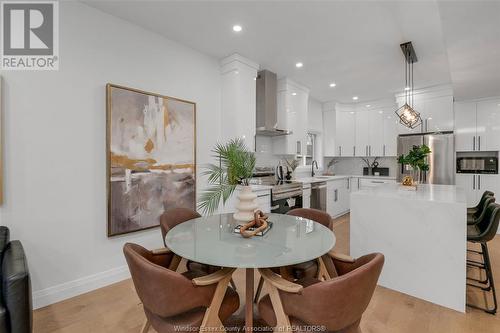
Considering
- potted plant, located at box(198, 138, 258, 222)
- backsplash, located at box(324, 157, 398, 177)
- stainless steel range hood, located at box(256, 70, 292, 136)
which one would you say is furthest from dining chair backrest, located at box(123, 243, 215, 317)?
backsplash, located at box(324, 157, 398, 177)

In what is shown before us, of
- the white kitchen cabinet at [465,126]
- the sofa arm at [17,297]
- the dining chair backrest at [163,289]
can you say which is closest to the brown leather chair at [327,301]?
the dining chair backrest at [163,289]

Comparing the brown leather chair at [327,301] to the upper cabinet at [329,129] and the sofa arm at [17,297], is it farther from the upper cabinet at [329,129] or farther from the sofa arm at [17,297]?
the upper cabinet at [329,129]

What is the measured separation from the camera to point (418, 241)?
238cm

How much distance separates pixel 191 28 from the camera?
2.79 metres

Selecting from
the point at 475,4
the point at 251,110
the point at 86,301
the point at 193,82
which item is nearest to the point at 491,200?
the point at 475,4

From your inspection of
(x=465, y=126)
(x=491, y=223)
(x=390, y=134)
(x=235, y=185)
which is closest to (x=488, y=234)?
(x=491, y=223)

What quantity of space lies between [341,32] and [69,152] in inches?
123

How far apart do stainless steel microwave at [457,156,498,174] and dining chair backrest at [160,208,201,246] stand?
17.4 feet

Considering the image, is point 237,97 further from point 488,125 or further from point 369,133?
point 488,125

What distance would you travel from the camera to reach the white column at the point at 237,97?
11.5ft

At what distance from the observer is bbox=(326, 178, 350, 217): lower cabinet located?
530 centimetres

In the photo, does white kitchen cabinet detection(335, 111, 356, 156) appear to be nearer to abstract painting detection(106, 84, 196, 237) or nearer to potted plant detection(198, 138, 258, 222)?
abstract painting detection(106, 84, 196, 237)

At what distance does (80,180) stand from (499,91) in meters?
6.25

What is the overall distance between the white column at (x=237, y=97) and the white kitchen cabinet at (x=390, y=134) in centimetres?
363
